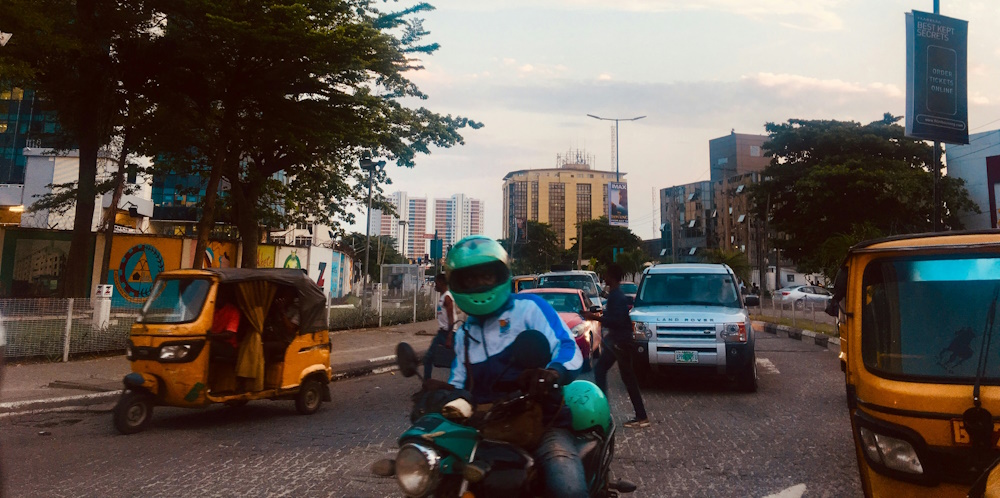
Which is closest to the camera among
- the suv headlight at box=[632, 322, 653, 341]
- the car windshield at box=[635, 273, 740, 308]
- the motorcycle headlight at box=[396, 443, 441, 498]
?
the motorcycle headlight at box=[396, 443, 441, 498]

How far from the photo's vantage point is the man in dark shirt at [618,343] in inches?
296

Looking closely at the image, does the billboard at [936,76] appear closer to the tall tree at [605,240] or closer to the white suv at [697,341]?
the white suv at [697,341]

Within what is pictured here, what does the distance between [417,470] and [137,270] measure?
99.3 ft

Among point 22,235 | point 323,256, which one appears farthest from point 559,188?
point 22,235

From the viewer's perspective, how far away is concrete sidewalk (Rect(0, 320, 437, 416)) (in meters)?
8.97

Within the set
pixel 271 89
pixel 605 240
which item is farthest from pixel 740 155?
pixel 271 89

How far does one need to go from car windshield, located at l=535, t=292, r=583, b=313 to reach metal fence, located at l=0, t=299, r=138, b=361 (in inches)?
289

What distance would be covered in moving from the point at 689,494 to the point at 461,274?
3.01 meters

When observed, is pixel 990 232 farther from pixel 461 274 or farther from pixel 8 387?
pixel 8 387

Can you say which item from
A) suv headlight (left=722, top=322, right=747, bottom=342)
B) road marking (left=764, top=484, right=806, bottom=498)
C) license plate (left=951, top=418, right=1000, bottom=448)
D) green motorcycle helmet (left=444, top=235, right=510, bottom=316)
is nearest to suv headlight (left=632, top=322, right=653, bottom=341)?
suv headlight (left=722, top=322, right=747, bottom=342)

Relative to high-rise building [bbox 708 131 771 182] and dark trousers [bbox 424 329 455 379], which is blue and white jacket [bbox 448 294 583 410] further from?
high-rise building [bbox 708 131 771 182]

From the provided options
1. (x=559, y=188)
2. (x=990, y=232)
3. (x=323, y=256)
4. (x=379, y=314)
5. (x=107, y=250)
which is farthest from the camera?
(x=559, y=188)

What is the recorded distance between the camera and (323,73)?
17000 mm

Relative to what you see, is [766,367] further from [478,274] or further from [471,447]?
[471,447]
